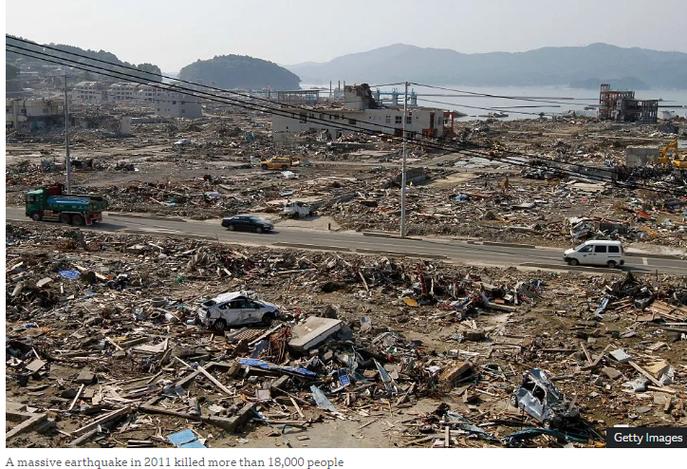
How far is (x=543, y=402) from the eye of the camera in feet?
50.3

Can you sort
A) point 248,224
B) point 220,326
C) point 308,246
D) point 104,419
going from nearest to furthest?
point 104,419
point 220,326
point 308,246
point 248,224

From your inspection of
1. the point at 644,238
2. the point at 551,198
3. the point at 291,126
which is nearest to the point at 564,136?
the point at 291,126

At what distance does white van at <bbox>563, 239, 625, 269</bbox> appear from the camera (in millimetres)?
29359

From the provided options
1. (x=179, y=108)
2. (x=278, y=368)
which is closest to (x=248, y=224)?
(x=278, y=368)

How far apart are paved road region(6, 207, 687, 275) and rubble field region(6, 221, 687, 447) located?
2939 millimetres

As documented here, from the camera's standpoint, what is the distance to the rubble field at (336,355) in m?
14.6

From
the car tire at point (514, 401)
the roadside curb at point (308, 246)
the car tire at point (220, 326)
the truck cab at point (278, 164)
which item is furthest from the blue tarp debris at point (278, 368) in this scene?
the truck cab at point (278, 164)

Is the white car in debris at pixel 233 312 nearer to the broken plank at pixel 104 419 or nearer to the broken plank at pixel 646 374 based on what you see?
the broken plank at pixel 104 419

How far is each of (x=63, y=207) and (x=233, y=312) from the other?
2057cm

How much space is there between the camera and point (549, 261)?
3086 cm

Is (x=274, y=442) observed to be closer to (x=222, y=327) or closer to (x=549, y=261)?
(x=222, y=327)

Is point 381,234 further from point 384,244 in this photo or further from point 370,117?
point 370,117

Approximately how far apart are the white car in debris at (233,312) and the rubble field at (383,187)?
16.7m

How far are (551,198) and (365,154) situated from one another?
104 ft
